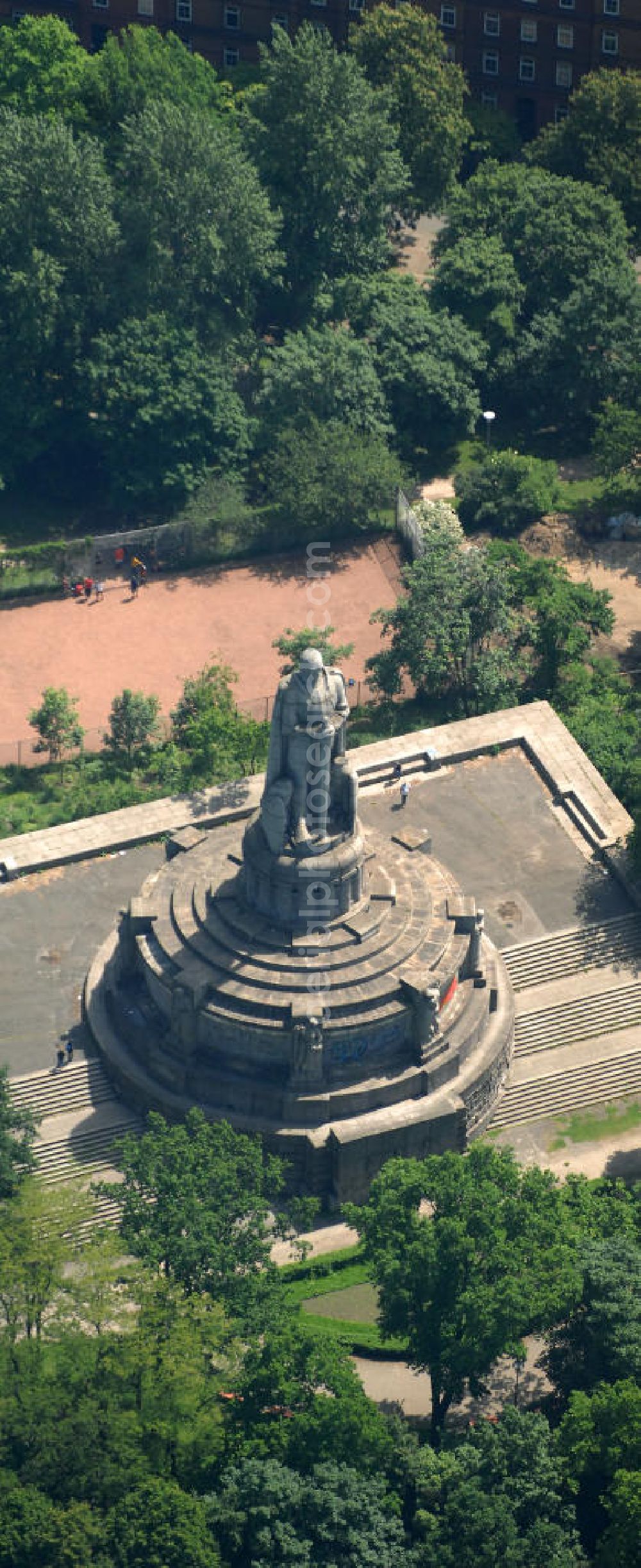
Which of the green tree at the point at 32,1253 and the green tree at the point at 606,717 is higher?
the green tree at the point at 606,717

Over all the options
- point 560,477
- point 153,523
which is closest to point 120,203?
point 153,523

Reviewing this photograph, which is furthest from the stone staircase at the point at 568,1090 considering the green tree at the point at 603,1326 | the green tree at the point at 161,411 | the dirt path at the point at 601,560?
the green tree at the point at 161,411

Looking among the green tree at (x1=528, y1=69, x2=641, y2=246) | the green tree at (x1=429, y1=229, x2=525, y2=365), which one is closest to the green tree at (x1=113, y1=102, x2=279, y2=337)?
the green tree at (x1=429, y1=229, x2=525, y2=365)

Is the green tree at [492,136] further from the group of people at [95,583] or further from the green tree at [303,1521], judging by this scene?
the green tree at [303,1521]

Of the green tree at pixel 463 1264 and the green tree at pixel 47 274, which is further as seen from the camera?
the green tree at pixel 47 274

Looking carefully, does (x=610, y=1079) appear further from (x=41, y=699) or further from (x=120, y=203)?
(x=120, y=203)

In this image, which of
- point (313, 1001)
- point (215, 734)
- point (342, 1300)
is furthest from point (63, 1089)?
point (215, 734)

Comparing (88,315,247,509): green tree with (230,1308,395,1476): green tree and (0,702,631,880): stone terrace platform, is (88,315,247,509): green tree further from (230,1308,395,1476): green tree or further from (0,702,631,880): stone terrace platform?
(230,1308,395,1476): green tree
